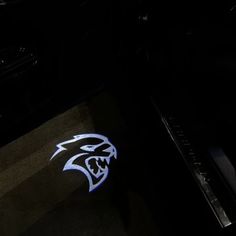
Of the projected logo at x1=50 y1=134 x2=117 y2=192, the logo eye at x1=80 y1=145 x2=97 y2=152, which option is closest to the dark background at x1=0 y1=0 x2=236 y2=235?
the projected logo at x1=50 y1=134 x2=117 y2=192

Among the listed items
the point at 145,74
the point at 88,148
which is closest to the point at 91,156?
the point at 88,148

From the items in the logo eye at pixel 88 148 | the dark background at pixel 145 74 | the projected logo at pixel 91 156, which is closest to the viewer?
the dark background at pixel 145 74

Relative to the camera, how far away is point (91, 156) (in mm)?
2152

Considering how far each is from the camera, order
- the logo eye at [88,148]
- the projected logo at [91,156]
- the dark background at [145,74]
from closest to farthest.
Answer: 1. the dark background at [145,74]
2. the projected logo at [91,156]
3. the logo eye at [88,148]

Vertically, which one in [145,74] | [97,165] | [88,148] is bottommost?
[97,165]

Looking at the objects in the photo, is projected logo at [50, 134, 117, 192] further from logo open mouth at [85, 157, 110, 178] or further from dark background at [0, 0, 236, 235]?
dark background at [0, 0, 236, 235]

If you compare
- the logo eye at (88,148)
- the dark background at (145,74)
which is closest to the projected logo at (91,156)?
the logo eye at (88,148)

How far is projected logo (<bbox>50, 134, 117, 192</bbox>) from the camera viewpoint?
206cm

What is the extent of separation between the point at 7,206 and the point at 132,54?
5.03ft

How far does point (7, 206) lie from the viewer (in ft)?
6.15

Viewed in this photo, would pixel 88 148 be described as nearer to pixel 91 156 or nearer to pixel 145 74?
pixel 91 156

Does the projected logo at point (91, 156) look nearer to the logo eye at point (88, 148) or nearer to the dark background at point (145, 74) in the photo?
the logo eye at point (88, 148)

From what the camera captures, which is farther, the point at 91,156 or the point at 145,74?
the point at 145,74

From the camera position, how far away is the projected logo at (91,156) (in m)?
2.06
